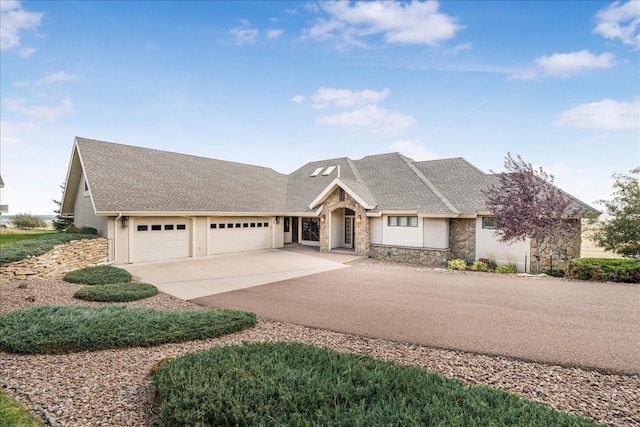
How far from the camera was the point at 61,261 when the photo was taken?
11906 mm

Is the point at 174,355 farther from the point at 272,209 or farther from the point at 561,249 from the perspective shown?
the point at 561,249

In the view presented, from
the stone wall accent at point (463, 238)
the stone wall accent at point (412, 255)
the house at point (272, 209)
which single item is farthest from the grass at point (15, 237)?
the stone wall accent at point (463, 238)

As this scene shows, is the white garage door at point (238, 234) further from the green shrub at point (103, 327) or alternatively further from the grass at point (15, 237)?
the grass at point (15, 237)

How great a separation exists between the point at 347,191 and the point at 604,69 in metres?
12.2

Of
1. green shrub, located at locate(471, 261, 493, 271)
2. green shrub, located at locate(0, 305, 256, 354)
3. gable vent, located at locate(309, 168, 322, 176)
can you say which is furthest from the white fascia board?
green shrub, located at locate(0, 305, 256, 354)

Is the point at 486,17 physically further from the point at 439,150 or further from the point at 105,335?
the point at 105,335

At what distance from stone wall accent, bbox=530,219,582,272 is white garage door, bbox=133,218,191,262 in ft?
57.5

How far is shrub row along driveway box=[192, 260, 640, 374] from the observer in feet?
19.3

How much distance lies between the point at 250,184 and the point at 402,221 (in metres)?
11.4

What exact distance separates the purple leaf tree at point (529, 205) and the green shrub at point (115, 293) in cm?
1393

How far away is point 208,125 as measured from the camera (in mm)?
21422

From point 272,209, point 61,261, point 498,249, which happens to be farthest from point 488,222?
point 61,261

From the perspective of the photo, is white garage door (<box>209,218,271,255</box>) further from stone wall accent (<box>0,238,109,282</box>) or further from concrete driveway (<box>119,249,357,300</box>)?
stone wall accent (<box>0,238,109,282</box>)

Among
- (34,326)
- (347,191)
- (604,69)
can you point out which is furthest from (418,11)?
(34,326)
